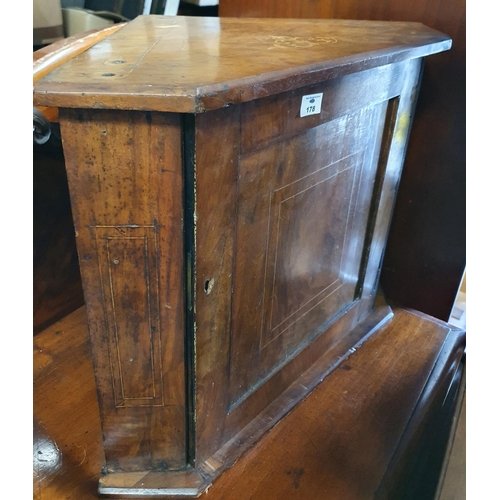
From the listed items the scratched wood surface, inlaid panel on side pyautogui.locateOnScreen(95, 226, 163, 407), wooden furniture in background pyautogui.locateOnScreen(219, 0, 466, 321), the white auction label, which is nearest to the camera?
inlaid panel on side pyautogui.locateOnScreen(95, 226, 163, 407)

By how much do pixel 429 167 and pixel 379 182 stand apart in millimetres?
275

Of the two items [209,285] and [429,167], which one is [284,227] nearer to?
[209,285]

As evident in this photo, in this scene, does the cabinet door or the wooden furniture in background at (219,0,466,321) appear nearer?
the cabinet door

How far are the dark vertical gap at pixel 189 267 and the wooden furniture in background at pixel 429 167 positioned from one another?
3.26 feet

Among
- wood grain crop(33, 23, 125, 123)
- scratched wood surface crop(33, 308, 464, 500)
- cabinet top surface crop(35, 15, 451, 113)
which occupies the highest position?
cabinet top surface crop(35, 15, 451, 113)

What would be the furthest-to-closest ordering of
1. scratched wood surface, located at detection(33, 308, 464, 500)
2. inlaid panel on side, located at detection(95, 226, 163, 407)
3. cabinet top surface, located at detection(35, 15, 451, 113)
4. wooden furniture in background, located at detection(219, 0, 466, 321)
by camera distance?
wooden furniture in background, located at detection(219, 0, 466, 321)
scratched wood surface, located at detection(33, 308, 464, 500)
inlaid panel on side, located at detection(95, 226, 163, 407)
cabinet top surface, located at detection(35, 15, 451, 113)

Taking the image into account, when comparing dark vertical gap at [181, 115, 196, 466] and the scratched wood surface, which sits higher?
dark vertical gap at [181, 115, 196, 466]

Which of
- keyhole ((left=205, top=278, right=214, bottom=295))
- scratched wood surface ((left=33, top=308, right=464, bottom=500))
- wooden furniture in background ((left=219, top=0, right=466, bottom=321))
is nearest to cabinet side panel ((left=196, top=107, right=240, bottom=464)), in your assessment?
keyhole ((left=205, top=278, right=214, bottom=295))

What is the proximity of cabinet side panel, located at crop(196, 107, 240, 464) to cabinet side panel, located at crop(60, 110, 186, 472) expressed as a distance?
4 cm

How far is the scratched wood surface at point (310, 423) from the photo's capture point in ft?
3.66

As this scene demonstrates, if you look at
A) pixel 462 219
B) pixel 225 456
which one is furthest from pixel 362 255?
pixel 225 456

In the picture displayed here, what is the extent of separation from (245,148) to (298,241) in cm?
35

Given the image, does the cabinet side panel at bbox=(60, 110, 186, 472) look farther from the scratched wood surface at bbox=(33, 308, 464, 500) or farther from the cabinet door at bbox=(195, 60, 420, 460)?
the scratched wood surface at bbox=(33, 308, 464, 500)

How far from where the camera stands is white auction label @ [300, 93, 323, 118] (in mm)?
927
